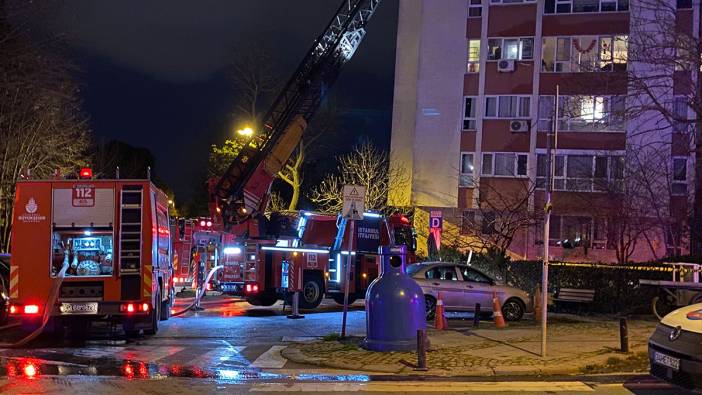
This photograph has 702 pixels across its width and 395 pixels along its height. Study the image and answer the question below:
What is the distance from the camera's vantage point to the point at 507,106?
111 ft

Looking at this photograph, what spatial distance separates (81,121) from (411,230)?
16.2 m

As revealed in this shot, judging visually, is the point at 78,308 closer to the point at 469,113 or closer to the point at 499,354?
the point at 499,354

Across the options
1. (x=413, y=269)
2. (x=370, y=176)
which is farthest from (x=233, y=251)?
(x=370, y=176)

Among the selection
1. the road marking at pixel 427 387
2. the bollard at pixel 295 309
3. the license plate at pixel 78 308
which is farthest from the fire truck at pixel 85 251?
the road marking at pixel 427 387

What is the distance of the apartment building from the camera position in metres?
30.8

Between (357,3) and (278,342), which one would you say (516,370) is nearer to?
(278,342)

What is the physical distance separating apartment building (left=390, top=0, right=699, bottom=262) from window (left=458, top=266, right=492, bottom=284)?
38.4 ft

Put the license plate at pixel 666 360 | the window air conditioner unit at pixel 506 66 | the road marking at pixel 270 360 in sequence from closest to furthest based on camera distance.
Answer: the license plate at pixel 666 360, the road marking at pixel 270 360, the window air conditioner unit at pixel 506 66

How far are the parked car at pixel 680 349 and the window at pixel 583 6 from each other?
92.6ft

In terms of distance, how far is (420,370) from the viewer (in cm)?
955

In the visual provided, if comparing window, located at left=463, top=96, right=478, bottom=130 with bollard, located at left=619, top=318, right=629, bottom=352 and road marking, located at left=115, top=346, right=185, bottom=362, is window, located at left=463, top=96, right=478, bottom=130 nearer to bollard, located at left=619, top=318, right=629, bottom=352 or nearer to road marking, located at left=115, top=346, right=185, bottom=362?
bollard, located at left=619, top=318, right=629, bottom=352

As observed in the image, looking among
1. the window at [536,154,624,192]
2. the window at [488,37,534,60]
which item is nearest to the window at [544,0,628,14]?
the window at [488,37,534,60]

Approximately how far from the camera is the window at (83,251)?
40.8 feet

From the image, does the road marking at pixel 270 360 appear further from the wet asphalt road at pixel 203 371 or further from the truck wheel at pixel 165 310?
the truck wheel at pixel 165 310
